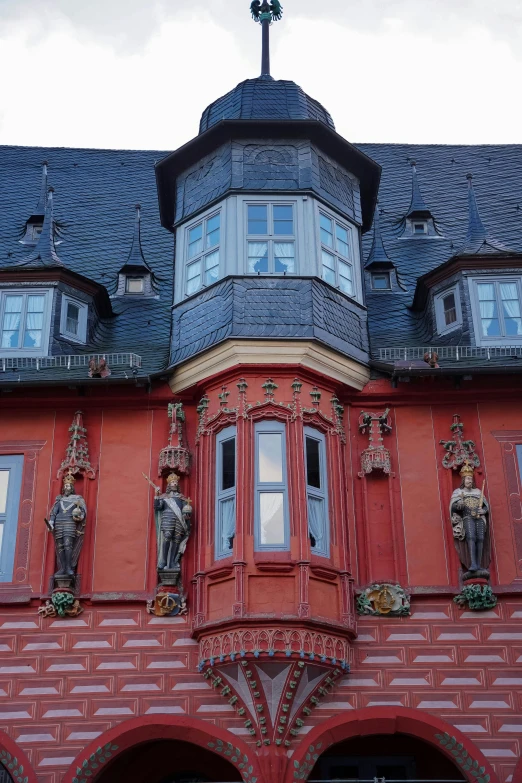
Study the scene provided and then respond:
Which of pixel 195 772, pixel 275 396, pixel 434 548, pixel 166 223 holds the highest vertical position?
pixel 166 223

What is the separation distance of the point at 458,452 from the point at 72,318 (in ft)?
23.8

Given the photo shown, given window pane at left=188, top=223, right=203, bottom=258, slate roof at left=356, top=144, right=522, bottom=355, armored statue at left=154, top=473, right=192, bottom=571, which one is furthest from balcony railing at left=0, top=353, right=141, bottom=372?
slate roof at left=356, top=144, right=522, bottom=355

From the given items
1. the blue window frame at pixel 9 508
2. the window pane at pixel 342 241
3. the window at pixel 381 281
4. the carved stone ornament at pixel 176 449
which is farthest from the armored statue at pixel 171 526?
the window at pixel 381 281

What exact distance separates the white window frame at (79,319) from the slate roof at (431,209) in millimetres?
5135

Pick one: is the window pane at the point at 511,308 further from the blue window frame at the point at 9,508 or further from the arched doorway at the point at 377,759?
the blue window frame at the point at 9,508

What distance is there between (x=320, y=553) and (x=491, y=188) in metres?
12.0

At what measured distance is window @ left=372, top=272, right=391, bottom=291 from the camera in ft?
71.7

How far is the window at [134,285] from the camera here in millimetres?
22031

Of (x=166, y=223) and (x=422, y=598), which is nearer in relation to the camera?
(x=422, y=598)

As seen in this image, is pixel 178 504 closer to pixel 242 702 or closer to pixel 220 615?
pixel 220 615

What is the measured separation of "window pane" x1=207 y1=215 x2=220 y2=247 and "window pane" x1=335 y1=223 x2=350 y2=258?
2093 millimetres

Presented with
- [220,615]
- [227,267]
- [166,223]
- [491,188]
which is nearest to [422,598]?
[220,615]

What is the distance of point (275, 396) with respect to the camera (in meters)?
17.6

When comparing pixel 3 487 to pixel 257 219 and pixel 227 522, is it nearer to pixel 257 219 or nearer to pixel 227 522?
pixel 227 522
